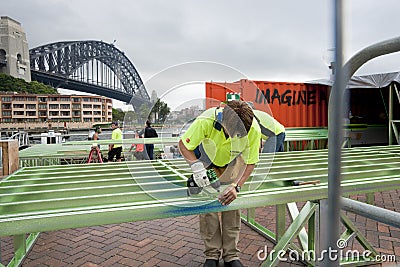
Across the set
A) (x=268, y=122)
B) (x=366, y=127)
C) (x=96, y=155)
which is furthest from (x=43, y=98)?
(x=268, y=122)

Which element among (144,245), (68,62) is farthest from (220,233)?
(68,62)

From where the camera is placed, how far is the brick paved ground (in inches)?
114

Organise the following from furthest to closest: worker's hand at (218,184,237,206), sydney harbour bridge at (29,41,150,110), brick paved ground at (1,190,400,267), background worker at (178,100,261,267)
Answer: sydney harbour bridge at (29,41,150,110)
brick paved ground at (1,190,400,267)
background worker at (178,100,261,267)
worker's hand at (218,184,237,206)

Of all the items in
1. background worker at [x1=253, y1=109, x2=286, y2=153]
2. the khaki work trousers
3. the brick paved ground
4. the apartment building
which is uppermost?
the apartment building

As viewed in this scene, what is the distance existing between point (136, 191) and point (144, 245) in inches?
51.1

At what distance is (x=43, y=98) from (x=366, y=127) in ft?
150

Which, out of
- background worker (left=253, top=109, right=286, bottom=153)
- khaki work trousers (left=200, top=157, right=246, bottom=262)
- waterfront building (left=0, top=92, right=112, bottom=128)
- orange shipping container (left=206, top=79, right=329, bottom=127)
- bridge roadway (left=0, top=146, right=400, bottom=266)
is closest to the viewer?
bridge roadway (left=0, top=146, right=400, bottom=266)

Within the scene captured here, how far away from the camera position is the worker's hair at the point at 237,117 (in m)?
2.18

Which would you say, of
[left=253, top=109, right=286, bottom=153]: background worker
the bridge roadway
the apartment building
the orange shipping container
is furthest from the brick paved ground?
the apartment building

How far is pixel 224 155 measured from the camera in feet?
8.05

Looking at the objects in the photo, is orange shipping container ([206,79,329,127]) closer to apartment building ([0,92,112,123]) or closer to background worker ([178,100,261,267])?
background worker ([178,100,261,267])

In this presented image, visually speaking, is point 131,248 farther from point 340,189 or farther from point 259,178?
point 340,189

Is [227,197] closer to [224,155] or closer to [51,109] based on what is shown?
[224,155]

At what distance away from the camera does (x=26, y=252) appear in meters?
3.04
